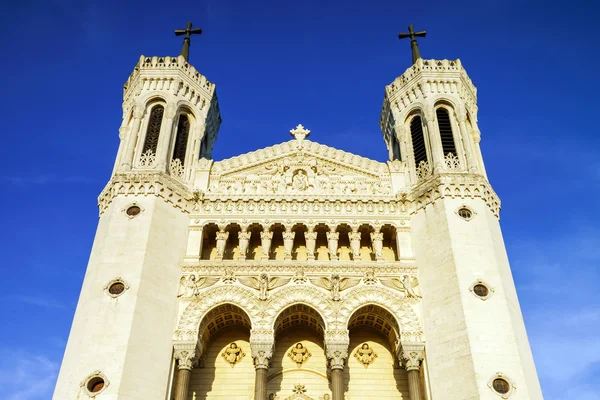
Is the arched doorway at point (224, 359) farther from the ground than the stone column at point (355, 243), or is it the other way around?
the stone column at point (355, 243)

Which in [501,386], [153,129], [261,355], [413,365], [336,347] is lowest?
[501,386]

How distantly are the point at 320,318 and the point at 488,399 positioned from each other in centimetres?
657

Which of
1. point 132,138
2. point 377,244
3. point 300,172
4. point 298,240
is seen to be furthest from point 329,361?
point 132,138

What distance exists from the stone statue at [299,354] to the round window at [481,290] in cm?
703

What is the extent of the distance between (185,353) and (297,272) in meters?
5.25

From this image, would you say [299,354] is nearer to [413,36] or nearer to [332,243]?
[332,243]

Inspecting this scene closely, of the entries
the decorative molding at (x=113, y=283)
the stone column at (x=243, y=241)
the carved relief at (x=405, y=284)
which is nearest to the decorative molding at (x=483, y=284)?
the carved relief at (x=405, y=284)

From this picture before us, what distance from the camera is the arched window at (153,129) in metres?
25.8

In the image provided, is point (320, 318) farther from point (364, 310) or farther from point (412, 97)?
point (412, 97)

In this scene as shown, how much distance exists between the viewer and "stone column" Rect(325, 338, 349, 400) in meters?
20.1

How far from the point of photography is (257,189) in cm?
2534

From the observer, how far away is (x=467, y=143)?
83.8 feet

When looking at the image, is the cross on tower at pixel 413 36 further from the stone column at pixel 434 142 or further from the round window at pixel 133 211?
the round window at pixel 133 211

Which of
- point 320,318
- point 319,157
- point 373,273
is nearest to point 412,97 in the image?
point 319,157
